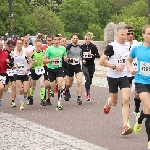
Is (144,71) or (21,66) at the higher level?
(144,71)

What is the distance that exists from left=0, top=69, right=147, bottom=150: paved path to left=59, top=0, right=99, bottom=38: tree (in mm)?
81293

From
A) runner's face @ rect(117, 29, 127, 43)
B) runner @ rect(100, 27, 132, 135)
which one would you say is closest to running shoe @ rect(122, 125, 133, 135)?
runner @ rect(100, 27, 132, 135)

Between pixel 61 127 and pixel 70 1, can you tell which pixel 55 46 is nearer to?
pixel 61 127

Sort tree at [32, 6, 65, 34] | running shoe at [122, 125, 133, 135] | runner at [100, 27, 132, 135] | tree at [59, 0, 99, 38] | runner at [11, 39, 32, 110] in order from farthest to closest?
tree at [59, 0, 99, 38], tree at [32, 6, 65, 34], runner at [11, 39, 32, 110], runner at [100, 27, 132, 135], running shoe at [122, 125, 133, 135]

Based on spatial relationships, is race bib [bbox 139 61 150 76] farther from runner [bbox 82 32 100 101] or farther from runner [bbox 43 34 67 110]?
runner [bbox 82 32 100 101]

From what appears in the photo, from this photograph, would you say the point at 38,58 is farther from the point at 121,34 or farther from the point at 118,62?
the point at 121,34

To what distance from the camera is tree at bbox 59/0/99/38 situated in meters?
98.4

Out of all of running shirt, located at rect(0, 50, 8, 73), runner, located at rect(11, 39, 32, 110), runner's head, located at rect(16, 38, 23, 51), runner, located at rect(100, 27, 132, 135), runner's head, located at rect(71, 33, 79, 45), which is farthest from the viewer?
runner's head, located at rect(71, 33, 79, 45)

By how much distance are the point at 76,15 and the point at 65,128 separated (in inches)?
3440

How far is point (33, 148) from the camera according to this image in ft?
32.4

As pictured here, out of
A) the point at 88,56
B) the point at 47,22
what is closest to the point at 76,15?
the point at 47,22

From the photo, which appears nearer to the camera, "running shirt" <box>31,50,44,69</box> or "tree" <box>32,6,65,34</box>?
"running shirt" <box>31,50,44,69</box>

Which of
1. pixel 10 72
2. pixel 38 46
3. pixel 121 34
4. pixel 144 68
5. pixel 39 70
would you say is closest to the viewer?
pixel 144 68

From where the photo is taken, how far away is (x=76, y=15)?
99.1 metres
